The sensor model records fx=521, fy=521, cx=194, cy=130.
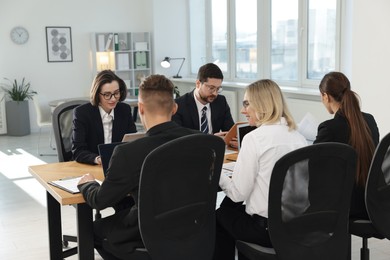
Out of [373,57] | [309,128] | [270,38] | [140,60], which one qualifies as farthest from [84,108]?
[140,60]

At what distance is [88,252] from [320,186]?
1.18 metres

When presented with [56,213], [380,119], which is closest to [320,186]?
[56,213]

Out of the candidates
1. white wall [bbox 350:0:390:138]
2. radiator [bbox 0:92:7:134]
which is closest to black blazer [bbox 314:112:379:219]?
white wall [bbox 350:0:390:138]

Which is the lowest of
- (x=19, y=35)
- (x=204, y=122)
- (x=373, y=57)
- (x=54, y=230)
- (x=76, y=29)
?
(x=54, y=230)

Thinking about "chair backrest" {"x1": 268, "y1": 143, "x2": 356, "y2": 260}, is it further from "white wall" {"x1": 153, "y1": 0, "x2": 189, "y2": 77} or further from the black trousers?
"white wall" {"x1": 153, "y1": 0, "x2": 189, "y2": 77}

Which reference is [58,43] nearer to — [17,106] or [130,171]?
[17,106]

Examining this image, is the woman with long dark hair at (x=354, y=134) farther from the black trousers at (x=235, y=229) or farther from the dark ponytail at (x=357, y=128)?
the black trousers at (x=235, y=229)

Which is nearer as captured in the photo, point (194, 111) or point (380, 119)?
point (194, 111)

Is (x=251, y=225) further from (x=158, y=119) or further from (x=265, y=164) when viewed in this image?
(x=158, y=119)

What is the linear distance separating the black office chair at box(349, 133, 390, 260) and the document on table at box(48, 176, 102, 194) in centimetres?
133

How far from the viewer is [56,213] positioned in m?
3.12

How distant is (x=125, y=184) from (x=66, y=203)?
397 millimetres

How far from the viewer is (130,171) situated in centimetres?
216

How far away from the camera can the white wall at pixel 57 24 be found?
9070 mm
